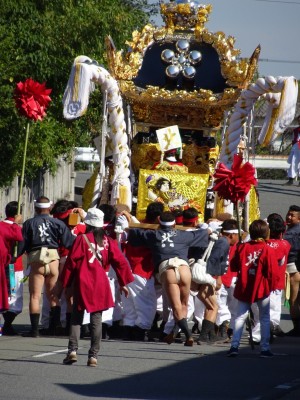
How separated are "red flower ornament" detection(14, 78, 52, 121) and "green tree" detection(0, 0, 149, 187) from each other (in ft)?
13.1

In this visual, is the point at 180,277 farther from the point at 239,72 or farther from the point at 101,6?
the point at 101,6

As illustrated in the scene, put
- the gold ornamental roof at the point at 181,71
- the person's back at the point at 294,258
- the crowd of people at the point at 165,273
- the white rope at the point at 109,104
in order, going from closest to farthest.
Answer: the crowd of people at the point at 165,273 → the person's back at the point at 294,258 → the white rope at the point at 109,104 → the gold ornamental roof at the point at 181,71

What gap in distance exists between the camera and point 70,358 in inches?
496

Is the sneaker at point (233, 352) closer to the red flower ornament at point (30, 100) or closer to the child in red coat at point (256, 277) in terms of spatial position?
the child in red coat at point (256, 277)

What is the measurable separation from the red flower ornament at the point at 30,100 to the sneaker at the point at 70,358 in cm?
424

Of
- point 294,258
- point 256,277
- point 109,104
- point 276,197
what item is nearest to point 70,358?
point 256,277

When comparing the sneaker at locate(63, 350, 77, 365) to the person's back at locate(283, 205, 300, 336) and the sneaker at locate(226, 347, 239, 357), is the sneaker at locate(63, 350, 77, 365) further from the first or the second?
the person's back at locate(283, 205, 300, 336)

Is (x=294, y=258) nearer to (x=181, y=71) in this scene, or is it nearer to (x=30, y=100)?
(x=30, y=100)

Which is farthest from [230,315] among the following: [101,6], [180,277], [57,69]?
[101,6]

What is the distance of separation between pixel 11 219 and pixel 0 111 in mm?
6049

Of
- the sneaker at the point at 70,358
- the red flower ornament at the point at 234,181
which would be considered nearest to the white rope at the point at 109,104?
the red flower ornament at the point at 234,181

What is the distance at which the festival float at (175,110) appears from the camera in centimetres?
1842

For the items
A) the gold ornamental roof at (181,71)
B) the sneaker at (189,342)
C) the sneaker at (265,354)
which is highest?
the gold ornamental roof at (181,71)

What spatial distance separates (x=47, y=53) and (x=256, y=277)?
9.68 metres
